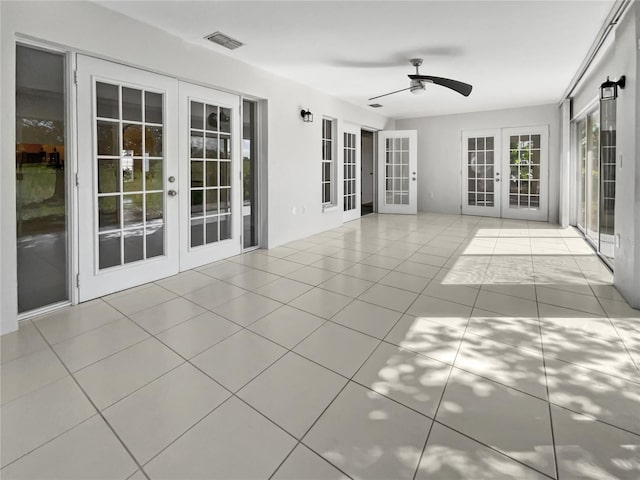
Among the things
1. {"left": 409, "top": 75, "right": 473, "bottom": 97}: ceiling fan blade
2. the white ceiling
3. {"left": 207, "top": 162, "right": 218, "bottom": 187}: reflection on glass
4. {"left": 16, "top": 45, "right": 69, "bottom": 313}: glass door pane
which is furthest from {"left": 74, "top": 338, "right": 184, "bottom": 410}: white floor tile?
{"left": 409, "top": 75, "right": 473, "bottom": 97}: ceiling fan blade

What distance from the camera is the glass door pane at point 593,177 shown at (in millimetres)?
5133

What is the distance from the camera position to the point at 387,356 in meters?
2.23

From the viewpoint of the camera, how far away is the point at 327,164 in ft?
23.4

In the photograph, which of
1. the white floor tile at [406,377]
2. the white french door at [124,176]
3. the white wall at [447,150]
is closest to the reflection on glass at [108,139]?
the white french door at [124,176]

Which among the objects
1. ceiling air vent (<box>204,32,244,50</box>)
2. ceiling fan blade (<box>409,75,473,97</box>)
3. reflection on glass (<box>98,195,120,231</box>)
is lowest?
reflection on glass (<box>98,195,120,231</box>)

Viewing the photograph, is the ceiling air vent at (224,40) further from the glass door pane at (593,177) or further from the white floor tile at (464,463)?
the glass door pane at (593,177)

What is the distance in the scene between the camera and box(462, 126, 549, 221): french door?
791 cm

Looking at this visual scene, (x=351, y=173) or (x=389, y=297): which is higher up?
(x=351, y=173)

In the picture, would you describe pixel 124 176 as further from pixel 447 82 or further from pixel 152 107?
pixel 447 82

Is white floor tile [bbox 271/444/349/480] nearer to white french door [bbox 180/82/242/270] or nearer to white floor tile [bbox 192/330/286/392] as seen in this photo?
white floor tile [bbox 192/330/286/392]

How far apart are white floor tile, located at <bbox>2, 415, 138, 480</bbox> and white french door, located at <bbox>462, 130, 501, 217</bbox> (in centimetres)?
880

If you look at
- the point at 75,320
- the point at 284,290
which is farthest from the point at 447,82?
the point at 75,320

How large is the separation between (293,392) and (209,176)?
10.7 ft

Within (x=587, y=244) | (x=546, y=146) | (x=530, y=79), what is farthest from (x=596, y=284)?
(x=546, y=146)
